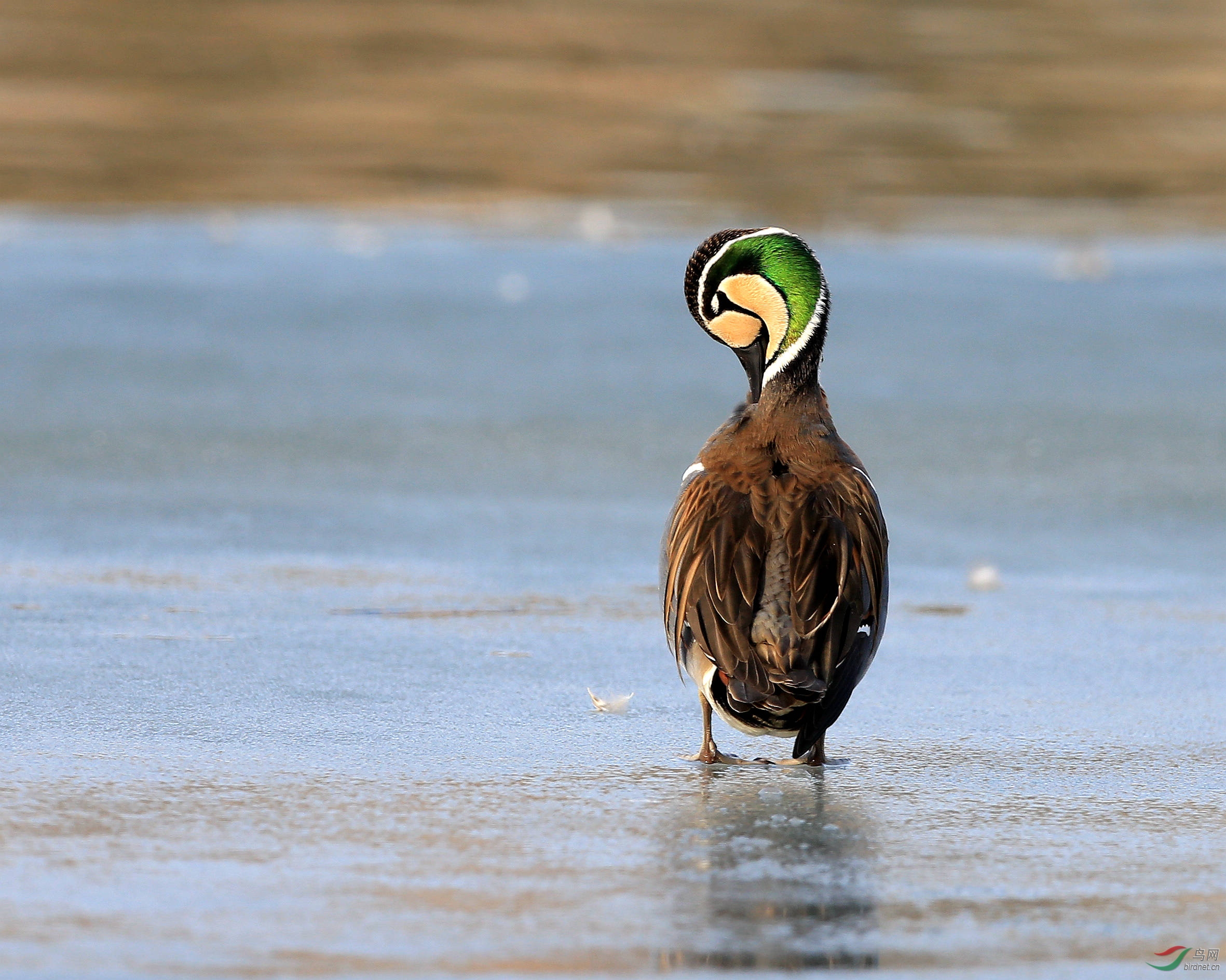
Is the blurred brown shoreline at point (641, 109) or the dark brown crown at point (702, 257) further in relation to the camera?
the blurred brown shoreline at point (641, 109)

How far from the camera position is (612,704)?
4020 mm

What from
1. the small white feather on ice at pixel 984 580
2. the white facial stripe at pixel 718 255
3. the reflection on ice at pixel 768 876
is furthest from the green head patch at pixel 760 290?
the small white feather on ice at pixel 984 580

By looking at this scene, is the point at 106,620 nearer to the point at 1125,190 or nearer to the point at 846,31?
the point at 1125,190

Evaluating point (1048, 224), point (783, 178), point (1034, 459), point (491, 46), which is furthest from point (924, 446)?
point (491, 46)

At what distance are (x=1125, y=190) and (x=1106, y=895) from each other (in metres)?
8.98

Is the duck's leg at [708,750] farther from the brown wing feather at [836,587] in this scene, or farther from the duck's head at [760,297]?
the duck's head at [760,297]

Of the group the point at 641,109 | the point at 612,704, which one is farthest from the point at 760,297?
the point at 641,109

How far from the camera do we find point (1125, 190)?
11117mm

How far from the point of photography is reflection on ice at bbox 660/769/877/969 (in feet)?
8.43

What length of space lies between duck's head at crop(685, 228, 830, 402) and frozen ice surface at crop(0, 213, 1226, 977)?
84 centimetres

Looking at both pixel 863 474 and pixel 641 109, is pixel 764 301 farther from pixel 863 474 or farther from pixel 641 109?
pixel 641 109

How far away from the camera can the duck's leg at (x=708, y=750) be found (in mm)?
3654

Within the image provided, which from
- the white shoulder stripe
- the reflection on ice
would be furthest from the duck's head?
the reflection on ice

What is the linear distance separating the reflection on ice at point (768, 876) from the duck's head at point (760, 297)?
99cm
